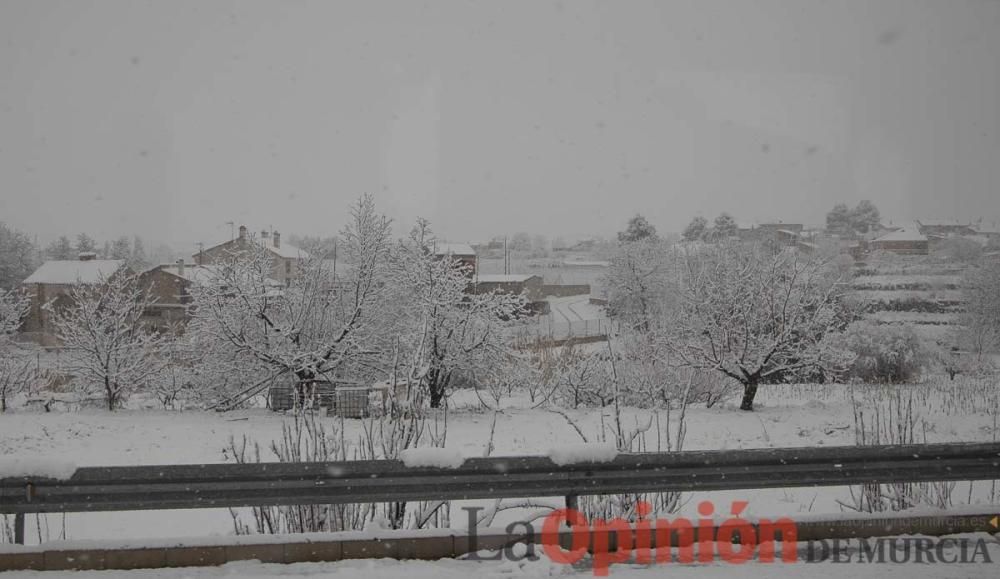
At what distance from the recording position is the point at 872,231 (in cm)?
7594

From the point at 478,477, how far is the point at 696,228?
245 ft

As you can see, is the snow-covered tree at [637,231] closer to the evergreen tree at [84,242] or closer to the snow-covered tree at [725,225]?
the snow-covered tree at [725,225]

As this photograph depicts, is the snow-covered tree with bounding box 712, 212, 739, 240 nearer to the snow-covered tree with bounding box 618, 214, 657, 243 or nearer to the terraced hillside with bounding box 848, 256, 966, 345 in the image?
the snow-covered tree with bounding box 618, 214, 657, 243

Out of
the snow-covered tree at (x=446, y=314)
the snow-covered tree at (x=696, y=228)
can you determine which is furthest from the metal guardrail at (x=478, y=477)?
the snow-covered tree at (x=696, y=228)

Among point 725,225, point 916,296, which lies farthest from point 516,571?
point 725,225

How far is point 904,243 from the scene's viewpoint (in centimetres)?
6506

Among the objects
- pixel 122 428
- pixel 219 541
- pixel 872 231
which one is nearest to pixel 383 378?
pixel 122 428

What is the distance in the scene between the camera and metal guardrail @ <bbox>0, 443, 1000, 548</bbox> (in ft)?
14.8

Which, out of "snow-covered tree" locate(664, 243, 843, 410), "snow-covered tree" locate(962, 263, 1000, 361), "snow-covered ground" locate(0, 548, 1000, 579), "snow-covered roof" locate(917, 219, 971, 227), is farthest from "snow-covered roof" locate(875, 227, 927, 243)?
"snow-covered ground" locate(0, 548, 1000, 579)

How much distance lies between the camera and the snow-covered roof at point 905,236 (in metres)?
65.7

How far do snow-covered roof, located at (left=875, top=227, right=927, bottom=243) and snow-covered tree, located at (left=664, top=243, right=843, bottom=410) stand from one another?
2134 inches

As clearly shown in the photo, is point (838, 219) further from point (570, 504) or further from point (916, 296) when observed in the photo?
point (570, 504)

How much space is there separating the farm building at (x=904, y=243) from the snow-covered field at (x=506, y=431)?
169ft

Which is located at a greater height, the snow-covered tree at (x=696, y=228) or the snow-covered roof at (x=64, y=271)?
Answer: the snow-covered tree at (x=696, y=228)
